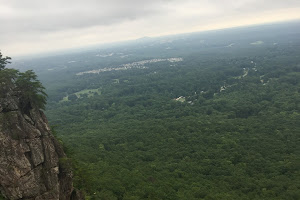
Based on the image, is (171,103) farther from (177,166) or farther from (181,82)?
(177,166)

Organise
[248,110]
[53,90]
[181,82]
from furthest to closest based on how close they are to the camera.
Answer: [53,90] < [181,82] < [248,110]

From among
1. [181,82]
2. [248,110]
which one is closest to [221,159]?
[248,110]

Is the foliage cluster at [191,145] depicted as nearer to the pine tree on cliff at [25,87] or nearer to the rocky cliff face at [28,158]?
the rocky cliff face at [28,158]

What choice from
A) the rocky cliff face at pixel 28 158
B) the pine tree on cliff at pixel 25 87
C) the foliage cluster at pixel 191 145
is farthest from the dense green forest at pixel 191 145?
the pine tree on cliff at pixel 25 87

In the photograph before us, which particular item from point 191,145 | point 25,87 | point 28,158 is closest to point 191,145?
point 191,145

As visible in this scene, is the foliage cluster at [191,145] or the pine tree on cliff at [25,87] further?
the foliage cluster at [191,145]

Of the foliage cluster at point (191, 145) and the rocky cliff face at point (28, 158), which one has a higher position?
the rocky cliff face at point (28, 158)

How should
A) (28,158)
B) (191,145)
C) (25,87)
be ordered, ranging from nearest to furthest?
(28,158) < (25,87) < (191,145)

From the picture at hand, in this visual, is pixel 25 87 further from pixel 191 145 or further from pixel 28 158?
pixel 191 145

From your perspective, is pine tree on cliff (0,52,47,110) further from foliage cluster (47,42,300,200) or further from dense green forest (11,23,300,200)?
foliage cluster (47,42,300,200)
